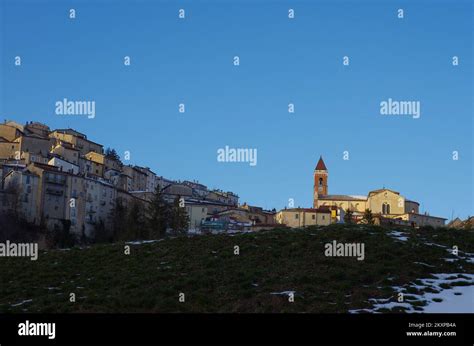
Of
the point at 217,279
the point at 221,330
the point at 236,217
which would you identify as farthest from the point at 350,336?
the point at 236,217

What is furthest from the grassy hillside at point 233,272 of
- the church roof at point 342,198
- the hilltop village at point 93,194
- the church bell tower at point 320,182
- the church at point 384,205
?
the church bell tower at point 320,182

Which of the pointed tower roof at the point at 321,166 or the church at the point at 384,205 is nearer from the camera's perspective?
the church at the point at 384,205

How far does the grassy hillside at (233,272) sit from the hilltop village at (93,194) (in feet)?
99.8

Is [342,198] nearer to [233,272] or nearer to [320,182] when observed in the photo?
[320,182]

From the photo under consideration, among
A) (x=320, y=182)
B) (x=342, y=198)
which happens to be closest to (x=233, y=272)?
(x=342, y=198)

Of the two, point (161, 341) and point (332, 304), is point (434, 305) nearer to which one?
point (332, 304)

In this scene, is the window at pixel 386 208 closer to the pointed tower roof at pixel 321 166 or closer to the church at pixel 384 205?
the church at pixel 384 205

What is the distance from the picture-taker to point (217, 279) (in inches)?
1165

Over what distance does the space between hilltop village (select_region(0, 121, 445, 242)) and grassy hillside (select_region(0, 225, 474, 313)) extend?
99.8ft

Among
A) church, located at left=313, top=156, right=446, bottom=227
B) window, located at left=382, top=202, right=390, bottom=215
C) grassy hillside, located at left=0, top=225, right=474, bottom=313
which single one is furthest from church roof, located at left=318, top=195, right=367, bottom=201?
grassy hillside, located at left=0, top=225, right=474, bottom=313

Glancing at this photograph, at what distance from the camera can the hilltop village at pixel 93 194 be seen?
92.3 m

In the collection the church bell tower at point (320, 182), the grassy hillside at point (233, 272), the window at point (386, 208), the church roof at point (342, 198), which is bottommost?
the grassy hillside at point (233, 272)

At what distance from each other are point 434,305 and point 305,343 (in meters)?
9.15

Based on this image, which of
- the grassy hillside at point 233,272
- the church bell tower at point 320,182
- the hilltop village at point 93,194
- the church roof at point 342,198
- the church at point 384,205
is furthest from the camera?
the church bell tower at point 320,182
